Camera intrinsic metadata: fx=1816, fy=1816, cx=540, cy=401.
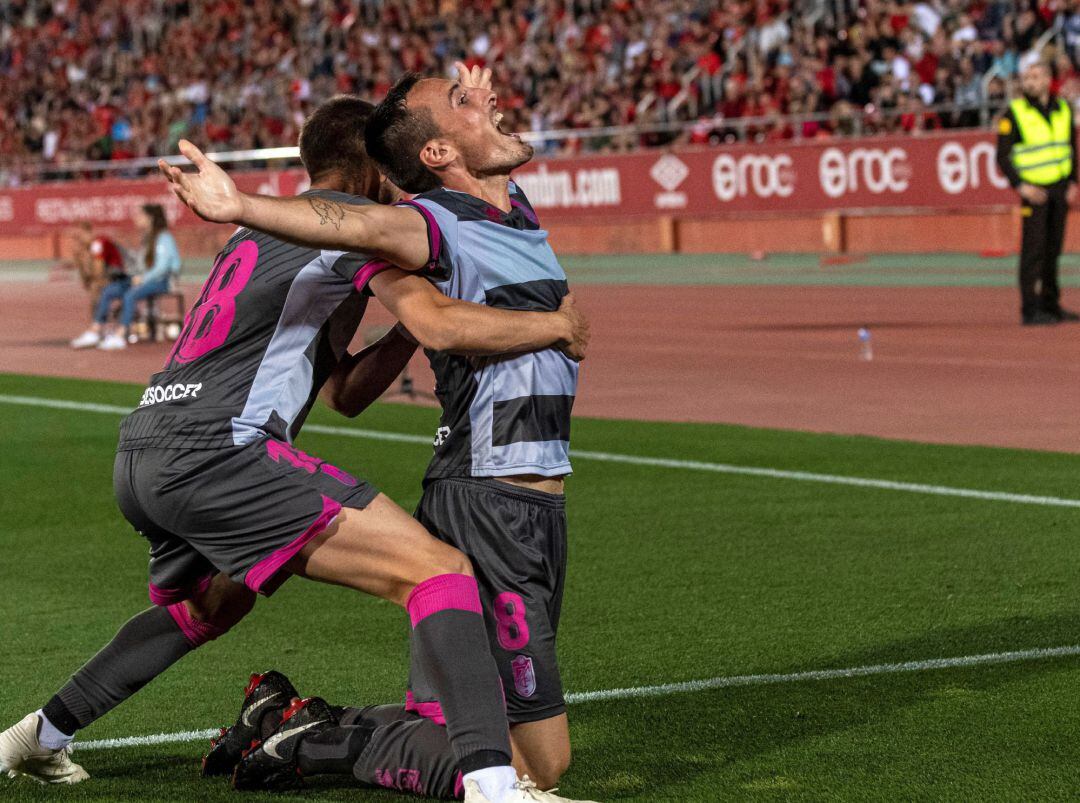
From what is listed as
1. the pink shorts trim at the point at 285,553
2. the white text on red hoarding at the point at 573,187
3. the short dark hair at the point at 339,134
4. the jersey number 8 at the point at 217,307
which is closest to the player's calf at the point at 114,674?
the pink shorts trim at the point at 285,553

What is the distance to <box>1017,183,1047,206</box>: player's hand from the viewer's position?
17766 mm

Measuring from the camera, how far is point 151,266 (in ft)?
67.9

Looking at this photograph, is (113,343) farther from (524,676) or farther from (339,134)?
(524,676)

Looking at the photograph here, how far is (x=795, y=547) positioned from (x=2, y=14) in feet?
163

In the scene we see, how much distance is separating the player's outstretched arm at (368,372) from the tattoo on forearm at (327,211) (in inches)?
25.0

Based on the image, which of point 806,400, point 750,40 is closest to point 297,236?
point 806,400

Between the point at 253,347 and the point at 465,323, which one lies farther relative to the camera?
the point at 253,347

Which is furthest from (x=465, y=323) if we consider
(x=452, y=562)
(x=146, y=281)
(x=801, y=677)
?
(x=146, y=281)

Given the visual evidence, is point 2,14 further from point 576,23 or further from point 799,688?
point 799,688

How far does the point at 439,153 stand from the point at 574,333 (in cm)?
56

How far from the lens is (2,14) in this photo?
175 feet

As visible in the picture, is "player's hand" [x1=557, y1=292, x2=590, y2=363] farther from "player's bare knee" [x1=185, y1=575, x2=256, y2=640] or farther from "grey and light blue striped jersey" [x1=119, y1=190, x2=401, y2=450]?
"player's bare knee" [x1=185, y1=575, x2=256, y2=640]

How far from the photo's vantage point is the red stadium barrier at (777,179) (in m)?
25.7

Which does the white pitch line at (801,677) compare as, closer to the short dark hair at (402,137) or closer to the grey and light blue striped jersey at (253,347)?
the grey and light blue striped jersey at (253,347)
